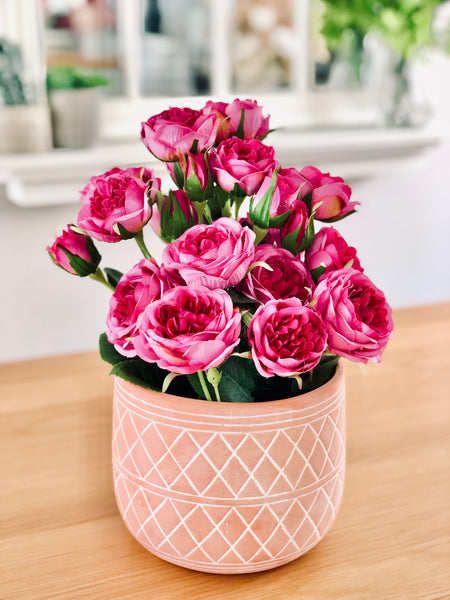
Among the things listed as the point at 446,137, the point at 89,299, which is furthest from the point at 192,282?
the point at 446,137

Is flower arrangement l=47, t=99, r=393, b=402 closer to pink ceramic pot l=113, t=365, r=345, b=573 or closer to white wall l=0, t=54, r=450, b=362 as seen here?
pink ceramic pot l=113, t=365, r=345, b=573

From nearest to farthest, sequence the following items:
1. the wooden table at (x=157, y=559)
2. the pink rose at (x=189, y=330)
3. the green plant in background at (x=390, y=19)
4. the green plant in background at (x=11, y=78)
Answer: the pink rose at (x=189, y=330)
the wooden table at (x=157, y=559)
the green plant in background at (x=11, y=78)
the green plant in background at (x=390, y=19)

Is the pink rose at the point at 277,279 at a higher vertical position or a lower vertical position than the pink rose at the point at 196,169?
lower

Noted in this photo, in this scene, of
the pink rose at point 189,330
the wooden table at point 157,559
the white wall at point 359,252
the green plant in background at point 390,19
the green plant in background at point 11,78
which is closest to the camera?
the pink rose at point 189,330

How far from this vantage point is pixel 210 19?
1810 millimetres

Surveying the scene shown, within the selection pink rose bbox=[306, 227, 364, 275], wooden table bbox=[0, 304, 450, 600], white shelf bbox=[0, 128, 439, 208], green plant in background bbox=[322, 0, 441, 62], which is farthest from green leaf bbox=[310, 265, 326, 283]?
green plant in background bbox=[322, 0, 441, 62]

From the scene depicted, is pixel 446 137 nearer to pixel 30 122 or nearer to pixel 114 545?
pixel 30 122

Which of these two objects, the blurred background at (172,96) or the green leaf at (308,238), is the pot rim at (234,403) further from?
the blurred background at (172,96)

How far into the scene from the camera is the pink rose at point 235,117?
0.56 meters

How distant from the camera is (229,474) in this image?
1.70 ft

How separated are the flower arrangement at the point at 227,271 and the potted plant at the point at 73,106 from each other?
1082 millimetres

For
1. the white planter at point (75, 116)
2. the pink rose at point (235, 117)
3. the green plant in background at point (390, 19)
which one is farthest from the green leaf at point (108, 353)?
the green plant in background at point (390, 19)

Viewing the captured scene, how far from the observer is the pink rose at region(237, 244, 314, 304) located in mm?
511

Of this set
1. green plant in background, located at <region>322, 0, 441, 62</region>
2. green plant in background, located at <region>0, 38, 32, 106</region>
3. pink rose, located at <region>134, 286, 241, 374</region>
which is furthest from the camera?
green plant in background, located at <region>322, 0, 441, 62</region>
